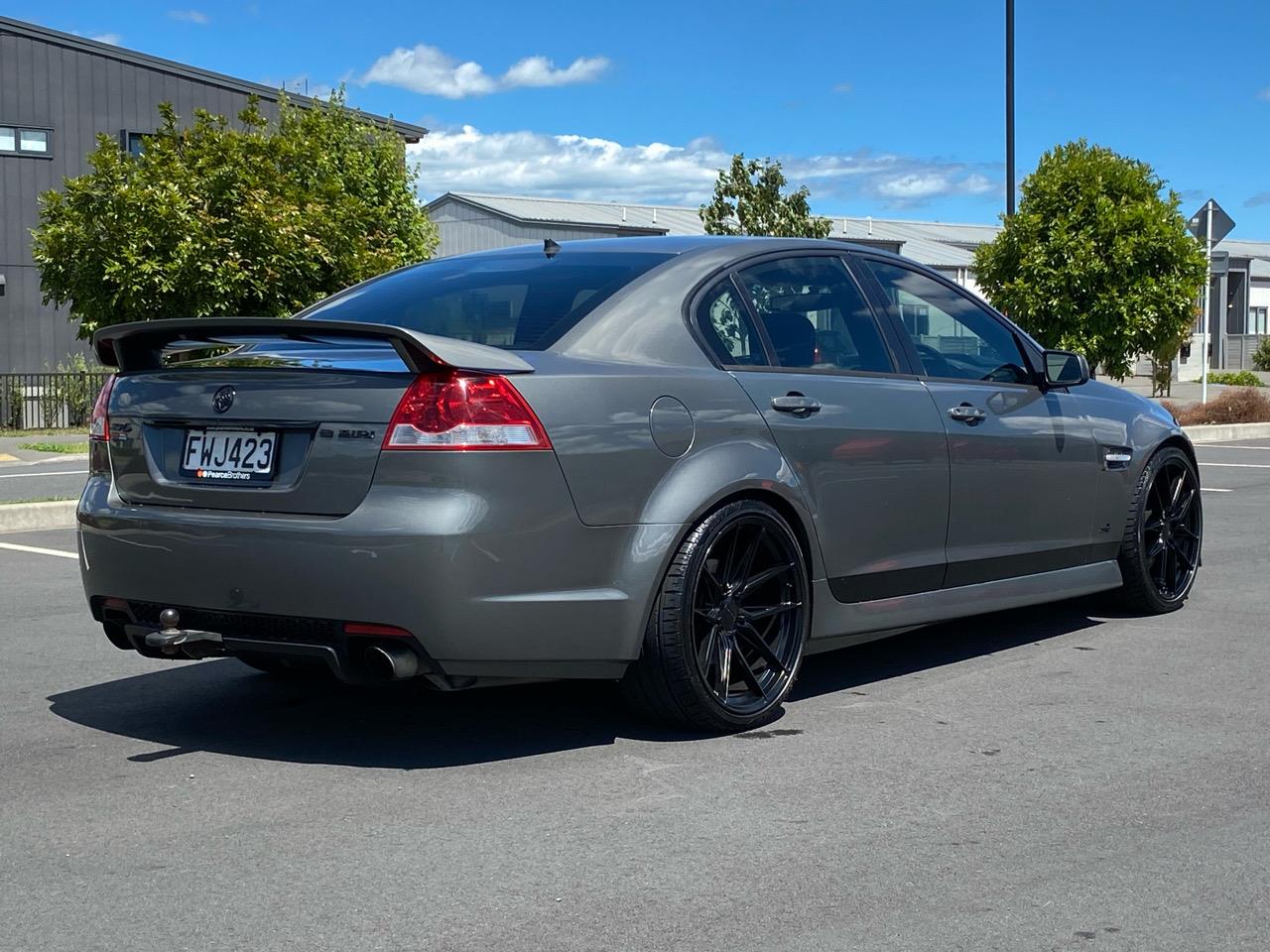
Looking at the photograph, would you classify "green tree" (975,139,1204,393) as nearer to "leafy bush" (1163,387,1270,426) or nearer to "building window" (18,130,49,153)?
"leafy bush" (1163,387,1270,426)

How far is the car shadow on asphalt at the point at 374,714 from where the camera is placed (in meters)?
4.89

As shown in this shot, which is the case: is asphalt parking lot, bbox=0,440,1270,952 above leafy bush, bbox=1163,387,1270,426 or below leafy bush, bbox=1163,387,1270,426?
below

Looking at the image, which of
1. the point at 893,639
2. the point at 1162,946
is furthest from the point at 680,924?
the point at 893,639

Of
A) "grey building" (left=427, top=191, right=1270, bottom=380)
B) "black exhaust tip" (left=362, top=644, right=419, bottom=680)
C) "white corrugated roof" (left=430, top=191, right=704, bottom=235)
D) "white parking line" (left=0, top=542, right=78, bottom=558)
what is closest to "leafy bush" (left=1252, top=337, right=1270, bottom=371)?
"grey building" (left=427, top=191, right=1270, bottom=380)

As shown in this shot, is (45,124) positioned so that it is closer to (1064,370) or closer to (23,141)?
(23,141)

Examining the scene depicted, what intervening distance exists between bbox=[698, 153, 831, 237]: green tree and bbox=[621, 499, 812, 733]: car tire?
122 ft

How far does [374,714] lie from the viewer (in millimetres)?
5367

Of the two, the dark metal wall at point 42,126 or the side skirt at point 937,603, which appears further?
the dark metal wall at point 42,126

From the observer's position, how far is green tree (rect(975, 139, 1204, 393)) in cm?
2392

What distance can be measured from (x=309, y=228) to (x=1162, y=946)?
20.5 meters

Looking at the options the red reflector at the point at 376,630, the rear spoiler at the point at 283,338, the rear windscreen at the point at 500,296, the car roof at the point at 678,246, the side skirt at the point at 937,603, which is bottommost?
the side skirt at the point at 937,603

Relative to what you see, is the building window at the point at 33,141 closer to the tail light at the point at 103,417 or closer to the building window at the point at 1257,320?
the tail light at the point at 103,417

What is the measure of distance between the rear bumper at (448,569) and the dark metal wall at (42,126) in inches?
1259

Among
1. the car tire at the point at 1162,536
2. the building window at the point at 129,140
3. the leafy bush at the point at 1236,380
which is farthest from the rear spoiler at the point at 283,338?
the leafy bush at the point at 1236,380
